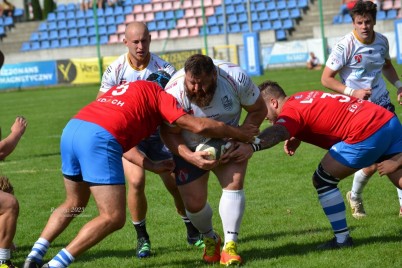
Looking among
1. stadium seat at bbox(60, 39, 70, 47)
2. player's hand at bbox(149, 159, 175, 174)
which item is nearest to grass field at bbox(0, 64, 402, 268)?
player's hand at bbox(149, 159, 175, 174)

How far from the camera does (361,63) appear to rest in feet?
29.3

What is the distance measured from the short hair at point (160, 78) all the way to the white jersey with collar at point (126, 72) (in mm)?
272

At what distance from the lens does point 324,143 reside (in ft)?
23.9

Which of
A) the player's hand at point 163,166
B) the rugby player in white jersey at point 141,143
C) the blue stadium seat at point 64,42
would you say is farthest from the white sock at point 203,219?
the blue stadium seat at point 64,42

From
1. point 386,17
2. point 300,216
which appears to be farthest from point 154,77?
point 386,17


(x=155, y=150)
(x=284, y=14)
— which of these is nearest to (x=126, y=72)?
(x=155, y=150)

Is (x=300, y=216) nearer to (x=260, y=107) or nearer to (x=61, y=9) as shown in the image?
(x=260, y=107)

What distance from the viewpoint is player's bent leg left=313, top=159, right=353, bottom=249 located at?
7.20 meters

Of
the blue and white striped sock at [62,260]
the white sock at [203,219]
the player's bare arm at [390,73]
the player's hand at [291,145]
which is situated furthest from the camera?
the player's bare arm at [390,73]

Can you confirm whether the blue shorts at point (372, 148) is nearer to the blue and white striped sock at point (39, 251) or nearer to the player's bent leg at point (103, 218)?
the player's bent leg at point (103, 218)

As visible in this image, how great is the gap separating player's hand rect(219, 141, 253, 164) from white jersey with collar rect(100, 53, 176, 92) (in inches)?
59.1

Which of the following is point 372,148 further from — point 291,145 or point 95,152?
point 95,152

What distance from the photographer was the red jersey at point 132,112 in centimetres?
633

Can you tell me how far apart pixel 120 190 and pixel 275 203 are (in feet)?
12.5
